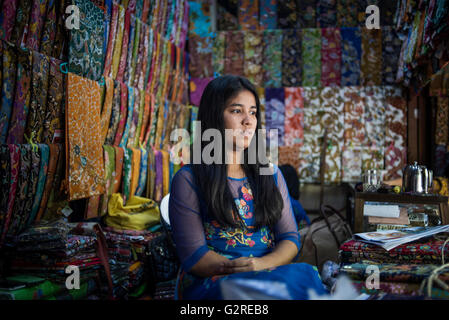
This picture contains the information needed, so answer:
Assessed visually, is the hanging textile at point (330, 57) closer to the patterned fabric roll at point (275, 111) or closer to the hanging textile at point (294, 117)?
the hanging textile at point (294, 117)

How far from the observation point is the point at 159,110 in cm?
399

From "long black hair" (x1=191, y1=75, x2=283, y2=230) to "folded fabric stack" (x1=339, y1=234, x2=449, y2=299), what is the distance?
1.05 feet

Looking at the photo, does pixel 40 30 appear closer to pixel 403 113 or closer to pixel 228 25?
pixel 228 25

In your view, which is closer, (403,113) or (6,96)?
(6,96)

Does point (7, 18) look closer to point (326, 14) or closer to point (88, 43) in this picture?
point (88, 43)

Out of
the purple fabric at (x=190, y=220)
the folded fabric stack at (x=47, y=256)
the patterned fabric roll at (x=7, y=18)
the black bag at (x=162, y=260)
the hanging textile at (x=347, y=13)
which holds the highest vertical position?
the hanging textile at (x=347, y=13)

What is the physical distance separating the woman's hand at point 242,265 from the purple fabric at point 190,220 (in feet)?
0.33

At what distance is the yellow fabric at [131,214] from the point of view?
2.98 meters

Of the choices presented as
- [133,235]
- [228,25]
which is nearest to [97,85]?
[133,235]

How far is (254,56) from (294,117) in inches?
39.2

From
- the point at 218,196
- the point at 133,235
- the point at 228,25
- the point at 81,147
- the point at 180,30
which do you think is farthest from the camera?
the point at 228,25

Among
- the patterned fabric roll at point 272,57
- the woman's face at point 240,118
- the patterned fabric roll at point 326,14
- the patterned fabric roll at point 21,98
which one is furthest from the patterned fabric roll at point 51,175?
the patterned fabric roll at point 326,14

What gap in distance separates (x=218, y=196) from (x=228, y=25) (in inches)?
175

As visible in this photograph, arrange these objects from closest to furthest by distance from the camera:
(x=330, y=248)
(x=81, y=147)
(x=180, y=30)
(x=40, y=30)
→ (x=40, y=30) → (x=81, y=147) → (x=330, y=248) → (x=180, y=30)
